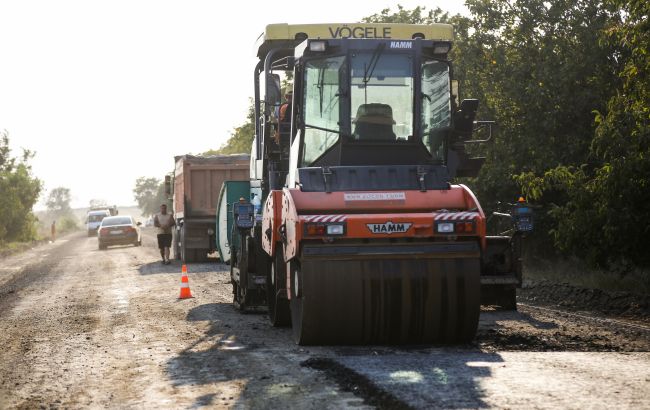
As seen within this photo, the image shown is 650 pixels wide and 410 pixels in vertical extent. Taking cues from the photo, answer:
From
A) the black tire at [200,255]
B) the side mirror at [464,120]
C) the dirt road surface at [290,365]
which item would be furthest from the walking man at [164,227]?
the side mirror at [464,120]

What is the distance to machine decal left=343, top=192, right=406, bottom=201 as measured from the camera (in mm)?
9602

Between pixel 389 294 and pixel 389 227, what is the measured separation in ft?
2.15

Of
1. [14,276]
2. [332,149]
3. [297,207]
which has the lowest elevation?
[14,276]

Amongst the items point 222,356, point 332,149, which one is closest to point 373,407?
point 222,356

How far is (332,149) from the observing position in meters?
10.4

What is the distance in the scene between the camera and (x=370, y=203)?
9570 mm

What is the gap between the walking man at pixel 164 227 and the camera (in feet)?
85.3

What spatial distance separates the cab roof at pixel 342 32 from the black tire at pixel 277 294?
125 inches

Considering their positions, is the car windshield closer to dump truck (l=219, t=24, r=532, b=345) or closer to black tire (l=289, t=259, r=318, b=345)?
dump truck (l=219, t=24, r=532, b=345)

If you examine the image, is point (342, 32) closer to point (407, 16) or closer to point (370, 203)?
point (370, 203)

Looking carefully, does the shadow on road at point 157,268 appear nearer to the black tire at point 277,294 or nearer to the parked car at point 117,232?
the black tire at point 277,294

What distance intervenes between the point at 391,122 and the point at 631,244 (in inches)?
211

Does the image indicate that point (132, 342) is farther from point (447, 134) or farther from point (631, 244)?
point (631, 244)

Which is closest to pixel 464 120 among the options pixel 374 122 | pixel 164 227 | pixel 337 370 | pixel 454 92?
pixel 454 92
